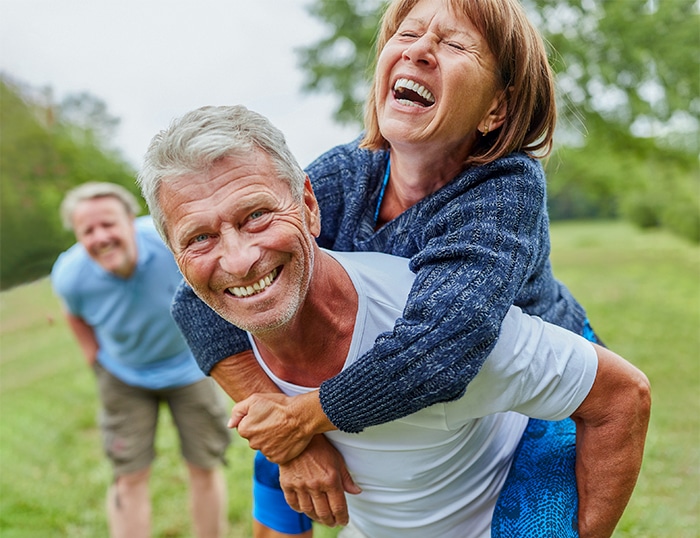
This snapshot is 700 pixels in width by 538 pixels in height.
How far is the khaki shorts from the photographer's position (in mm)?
4266

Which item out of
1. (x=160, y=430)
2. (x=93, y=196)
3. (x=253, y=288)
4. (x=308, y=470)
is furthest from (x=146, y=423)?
(x=253, y=288)

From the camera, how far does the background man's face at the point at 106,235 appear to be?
4.09 m

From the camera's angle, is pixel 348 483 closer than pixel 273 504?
Yes

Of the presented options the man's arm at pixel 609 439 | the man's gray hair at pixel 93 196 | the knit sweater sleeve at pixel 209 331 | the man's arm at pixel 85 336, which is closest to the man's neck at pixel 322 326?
the knit sweater sleeve at pixel 209 331

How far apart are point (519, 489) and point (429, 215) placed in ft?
2.26

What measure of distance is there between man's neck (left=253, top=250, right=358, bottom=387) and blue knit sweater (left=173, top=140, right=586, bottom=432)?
12 cm

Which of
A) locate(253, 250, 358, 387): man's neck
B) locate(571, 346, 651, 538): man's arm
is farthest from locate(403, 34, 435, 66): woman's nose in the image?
locate(571, 346, 651, 538): man's arm

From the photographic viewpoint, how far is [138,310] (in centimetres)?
411

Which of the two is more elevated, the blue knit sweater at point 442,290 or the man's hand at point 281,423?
the blue knit sweater at point 442,290

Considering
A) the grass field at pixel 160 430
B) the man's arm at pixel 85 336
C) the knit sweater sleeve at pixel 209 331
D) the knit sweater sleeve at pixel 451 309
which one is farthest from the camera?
the grass field at pixel 160 430

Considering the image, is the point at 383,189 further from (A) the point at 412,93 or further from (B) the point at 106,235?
(B) the point at 106,235

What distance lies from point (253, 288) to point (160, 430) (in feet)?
16.8

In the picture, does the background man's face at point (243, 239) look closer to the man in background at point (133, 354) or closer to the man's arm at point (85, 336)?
the man in background at point (133, 354)

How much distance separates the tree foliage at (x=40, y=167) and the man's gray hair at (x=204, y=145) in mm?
6107
